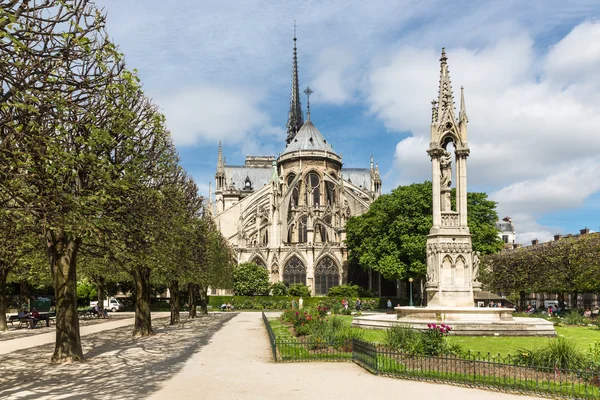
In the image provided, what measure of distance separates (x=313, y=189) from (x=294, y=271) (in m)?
17.2

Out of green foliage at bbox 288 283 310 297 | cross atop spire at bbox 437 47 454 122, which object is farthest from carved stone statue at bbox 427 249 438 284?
green foliage at bbox 288 283 310 297

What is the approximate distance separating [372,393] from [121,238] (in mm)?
9150

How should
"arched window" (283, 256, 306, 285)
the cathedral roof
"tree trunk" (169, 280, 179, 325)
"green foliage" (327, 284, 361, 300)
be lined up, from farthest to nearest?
the cathedral roof < "arched window" (283, 256, 306, 285) < "green foliage" (327, 284, 361, 300) < "tree trunk" (169, 280, 179, 325)

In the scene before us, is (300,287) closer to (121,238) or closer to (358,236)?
(358,236)

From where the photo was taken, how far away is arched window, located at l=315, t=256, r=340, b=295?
70.4 meters

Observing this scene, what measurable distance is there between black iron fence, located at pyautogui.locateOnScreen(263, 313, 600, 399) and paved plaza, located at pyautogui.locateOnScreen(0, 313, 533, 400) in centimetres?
34

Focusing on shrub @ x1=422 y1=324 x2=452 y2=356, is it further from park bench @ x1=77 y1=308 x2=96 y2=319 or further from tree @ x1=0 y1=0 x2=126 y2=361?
park bench @ x1=77 y1=308 x2=96 y2=319

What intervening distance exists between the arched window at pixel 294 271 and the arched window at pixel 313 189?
1134cm

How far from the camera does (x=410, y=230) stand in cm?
4938

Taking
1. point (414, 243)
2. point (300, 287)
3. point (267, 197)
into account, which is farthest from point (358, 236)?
point (267, 197)

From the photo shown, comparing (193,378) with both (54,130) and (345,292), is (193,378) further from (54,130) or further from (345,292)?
(345,292)

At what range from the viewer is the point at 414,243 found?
157ft

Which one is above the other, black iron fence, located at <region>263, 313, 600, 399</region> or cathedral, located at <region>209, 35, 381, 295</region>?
cathedral, located at <region>209, 35, 381, 295</region>

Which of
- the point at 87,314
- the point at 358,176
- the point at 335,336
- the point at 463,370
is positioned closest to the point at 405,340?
the point at 463,370
